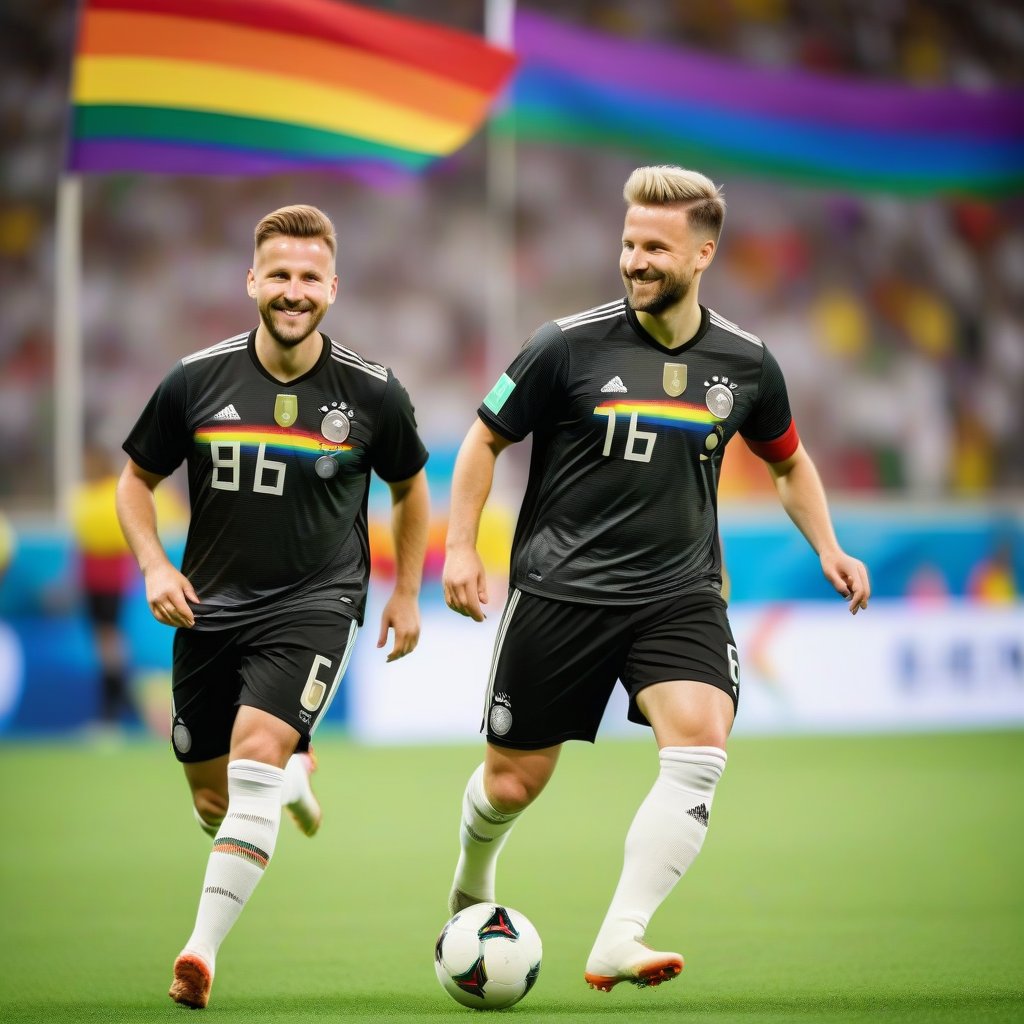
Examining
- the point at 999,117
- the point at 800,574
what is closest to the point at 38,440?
the point at 800,574

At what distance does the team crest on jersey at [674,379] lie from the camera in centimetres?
489

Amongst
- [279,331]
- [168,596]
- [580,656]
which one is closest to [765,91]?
[279,331]

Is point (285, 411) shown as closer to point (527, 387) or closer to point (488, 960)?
point (527, 387)

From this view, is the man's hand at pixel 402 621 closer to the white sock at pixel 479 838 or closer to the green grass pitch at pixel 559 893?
the white sock at pixel 479 838

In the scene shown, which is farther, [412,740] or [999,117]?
[999,117]

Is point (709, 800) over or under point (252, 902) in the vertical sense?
over

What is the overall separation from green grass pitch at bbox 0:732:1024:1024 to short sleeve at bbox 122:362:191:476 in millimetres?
1531

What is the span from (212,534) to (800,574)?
28.2ft

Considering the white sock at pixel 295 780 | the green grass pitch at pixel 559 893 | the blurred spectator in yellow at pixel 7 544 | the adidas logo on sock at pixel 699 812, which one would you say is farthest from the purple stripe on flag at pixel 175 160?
the adidas logo on sock at pixel 699 812

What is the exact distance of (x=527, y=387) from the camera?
16.0ft

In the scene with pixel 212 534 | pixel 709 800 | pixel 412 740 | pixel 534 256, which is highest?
pixel 534 256

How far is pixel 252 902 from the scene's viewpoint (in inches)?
263

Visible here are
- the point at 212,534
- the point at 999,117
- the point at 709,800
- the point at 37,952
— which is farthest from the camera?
the point at 999,117

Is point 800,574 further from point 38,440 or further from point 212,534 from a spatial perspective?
point 212,534
